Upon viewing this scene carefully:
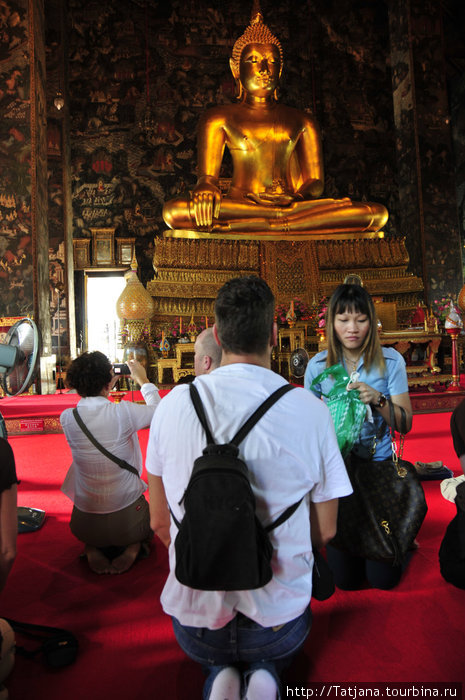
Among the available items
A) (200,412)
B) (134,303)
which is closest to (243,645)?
(200,412)

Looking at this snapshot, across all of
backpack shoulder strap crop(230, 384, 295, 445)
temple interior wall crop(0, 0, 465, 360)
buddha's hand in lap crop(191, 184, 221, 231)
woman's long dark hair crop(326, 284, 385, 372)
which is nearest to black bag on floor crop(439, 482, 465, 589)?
woman's long dark hair crop(326, 284, 385, 372)

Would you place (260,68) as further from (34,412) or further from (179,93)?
(34,412)

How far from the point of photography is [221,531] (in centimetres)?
89

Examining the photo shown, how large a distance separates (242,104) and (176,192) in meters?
3.88

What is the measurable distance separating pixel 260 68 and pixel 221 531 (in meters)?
9.28

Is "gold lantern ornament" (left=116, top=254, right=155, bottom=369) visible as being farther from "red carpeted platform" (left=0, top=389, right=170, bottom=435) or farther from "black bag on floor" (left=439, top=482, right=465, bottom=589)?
"black bag on floor" (left=439, top=482, right=465, bottom=589)

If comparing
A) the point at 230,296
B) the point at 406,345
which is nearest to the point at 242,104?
the point at 406,345

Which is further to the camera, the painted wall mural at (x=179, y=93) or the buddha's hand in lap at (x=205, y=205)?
the painted wall mural at (x=179, y=93)

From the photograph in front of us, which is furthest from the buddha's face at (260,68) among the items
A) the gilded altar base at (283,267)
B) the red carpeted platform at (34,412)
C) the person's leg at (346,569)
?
the person's leg at (346,569)

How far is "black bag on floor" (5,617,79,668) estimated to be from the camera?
1349mm

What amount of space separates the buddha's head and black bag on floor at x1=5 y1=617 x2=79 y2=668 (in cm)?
907

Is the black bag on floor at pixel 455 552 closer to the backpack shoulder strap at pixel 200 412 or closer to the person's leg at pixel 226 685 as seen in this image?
the person's leg at pixel 226 685

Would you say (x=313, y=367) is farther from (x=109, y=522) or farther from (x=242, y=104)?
(x=242, y=104)

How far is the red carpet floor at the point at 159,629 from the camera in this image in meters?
1.28
